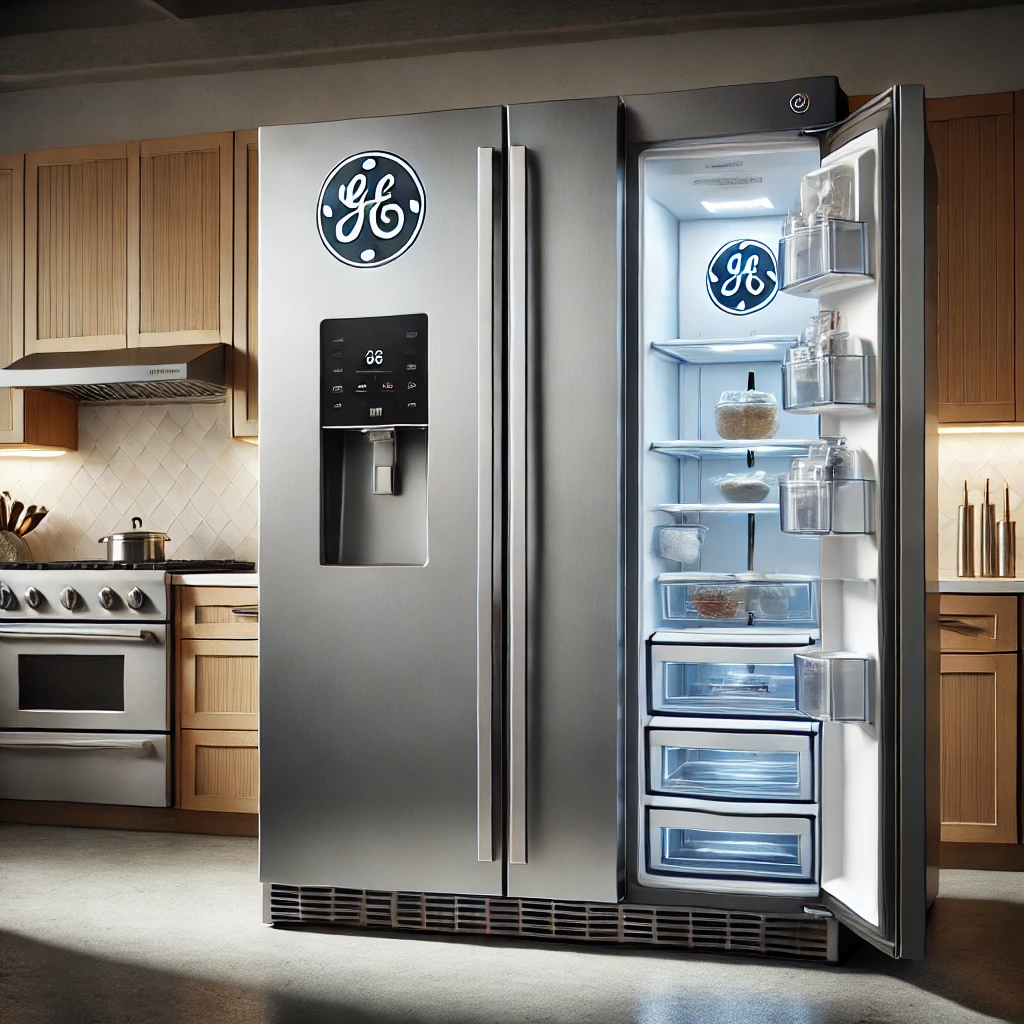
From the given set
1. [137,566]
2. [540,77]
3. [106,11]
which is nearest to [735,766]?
[137,566]

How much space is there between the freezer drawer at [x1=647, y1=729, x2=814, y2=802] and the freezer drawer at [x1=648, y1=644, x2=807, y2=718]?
6 cm

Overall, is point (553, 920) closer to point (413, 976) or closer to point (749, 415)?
point (413, 976)

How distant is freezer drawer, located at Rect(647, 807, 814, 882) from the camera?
8.57 feet

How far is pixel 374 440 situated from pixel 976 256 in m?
2.15

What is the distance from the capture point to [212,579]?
394cm

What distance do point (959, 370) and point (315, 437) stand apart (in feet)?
7.15

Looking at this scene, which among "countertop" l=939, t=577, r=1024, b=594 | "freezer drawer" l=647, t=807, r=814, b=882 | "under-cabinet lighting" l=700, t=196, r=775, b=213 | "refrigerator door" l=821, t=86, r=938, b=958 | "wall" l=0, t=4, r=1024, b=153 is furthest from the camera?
"wall" l=0, t=4, r=1024, b=153

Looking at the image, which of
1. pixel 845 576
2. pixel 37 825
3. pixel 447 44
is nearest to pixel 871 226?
pixel 845 576

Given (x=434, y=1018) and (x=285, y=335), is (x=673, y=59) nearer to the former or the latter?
(x=285, y=335)

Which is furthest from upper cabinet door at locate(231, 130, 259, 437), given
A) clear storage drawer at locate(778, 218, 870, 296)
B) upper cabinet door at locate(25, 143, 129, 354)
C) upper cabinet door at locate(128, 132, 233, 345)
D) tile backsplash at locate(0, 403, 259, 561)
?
clear storage drawer at locate(778, 218, 870, 296)

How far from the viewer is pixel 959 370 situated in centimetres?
379

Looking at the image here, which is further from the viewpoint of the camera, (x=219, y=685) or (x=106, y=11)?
(x=106, y=11)

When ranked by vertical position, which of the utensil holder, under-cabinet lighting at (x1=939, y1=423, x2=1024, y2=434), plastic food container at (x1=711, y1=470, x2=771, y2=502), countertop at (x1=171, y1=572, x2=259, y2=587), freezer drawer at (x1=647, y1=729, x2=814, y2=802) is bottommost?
freezer drawer at (x1=647, y1=729, x2=814, y2=802)

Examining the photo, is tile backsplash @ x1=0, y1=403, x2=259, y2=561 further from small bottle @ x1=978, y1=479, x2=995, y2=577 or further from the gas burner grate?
small bottle @ x1=978, y1=479, x2=995, y2=577
